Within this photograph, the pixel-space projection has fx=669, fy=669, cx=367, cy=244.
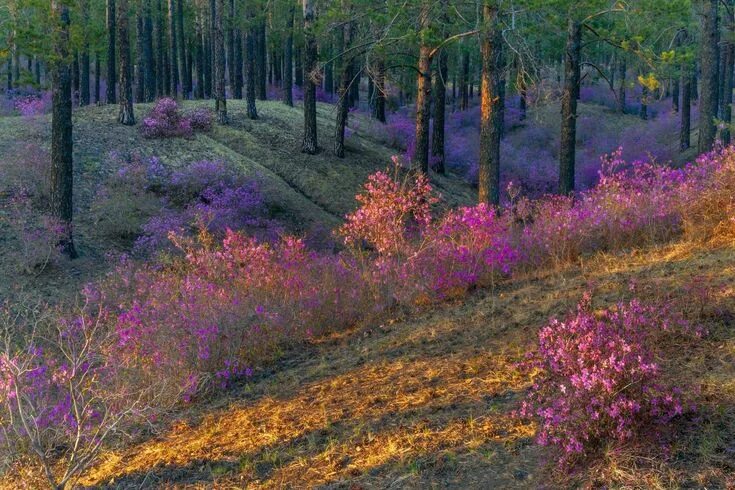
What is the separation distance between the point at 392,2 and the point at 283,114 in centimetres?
1565

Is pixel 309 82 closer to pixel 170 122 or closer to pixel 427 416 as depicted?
pixel 170 122

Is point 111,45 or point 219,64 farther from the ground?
point 111,45

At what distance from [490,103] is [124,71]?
13270 mm

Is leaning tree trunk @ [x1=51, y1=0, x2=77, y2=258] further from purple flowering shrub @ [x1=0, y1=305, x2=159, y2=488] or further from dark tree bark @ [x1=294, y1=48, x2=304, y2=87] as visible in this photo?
dark tree bark @ [x1=294, y1=48, x2=304, y2=87]

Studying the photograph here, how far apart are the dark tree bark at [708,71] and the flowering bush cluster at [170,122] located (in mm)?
14818

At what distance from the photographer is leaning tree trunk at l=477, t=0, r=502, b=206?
10898 mm

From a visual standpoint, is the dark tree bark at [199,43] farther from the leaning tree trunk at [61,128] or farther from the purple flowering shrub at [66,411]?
the purple flowering shrub at [66,411]

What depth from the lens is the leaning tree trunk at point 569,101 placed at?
15219 mm

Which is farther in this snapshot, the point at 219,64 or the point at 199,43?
the point at 199,43

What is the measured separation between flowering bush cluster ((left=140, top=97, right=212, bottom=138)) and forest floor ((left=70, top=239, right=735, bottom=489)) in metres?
15.3

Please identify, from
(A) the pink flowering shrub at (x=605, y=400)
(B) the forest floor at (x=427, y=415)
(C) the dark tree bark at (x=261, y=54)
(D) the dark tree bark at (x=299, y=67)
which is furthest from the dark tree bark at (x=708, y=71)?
(D) the dark tree bark at (x=299, y=67)

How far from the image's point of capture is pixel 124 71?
20172 mm

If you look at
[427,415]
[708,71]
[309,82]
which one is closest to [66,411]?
[427,415]

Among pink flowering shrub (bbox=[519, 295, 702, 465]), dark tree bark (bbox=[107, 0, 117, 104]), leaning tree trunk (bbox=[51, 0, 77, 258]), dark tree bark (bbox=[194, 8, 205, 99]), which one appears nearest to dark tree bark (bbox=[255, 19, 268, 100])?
dark tree bark (bbox=[194, 8, 205, 99])
